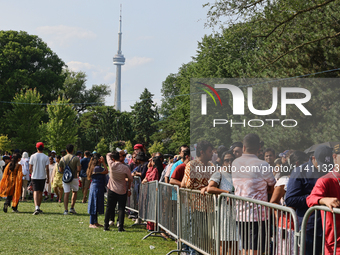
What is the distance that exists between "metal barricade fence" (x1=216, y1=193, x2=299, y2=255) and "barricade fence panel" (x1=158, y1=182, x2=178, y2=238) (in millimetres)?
2238

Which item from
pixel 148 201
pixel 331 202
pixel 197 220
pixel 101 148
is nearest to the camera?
pixel 331 202

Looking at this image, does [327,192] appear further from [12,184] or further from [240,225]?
[12,184]

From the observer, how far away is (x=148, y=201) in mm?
10062

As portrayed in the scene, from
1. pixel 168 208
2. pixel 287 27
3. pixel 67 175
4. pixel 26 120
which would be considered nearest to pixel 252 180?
pixel 168 208

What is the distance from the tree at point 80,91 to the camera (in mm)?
77688

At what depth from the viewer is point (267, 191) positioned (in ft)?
18.4

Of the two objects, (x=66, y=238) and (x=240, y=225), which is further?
(x=66, y=238)

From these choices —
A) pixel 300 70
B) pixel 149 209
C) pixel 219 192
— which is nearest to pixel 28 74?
pixel 300 70

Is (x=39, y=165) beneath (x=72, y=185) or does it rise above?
above

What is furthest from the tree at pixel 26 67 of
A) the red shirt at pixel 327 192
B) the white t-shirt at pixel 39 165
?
the red shirt at pixel 327 192

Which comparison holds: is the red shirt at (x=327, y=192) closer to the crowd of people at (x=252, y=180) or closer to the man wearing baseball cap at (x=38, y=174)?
the crowd of people at (x=252, y=180)

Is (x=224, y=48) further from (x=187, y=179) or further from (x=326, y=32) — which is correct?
(x=187, y=179)

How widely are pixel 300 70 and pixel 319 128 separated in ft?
11.5

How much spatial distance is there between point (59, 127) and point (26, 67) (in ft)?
33.8
